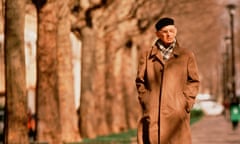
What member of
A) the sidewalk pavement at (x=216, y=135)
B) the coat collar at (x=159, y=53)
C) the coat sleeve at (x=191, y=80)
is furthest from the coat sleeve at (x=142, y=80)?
→ the sidewalk pavement at (x=216, y=135)

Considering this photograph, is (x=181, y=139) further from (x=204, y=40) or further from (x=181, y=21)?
(x=204, y=40)

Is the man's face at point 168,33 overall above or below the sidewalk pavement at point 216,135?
above

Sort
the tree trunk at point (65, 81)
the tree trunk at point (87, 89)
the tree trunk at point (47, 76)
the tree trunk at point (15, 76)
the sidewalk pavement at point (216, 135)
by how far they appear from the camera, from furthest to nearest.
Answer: the sidewalk pavement at point (216, 135) < the tree trunk at point (87, 89) < the tree trunk at point (65, 81) < the tree trunk at point (47, 76) < the tree trunk at point (15, 76)

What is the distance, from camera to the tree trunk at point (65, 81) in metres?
29.5

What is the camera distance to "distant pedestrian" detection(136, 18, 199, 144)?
11414mm

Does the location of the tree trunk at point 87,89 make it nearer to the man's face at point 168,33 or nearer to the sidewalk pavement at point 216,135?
the sidewalk pavement at point 216,135

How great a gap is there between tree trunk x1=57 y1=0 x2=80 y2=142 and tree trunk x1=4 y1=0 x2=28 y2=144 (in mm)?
7983

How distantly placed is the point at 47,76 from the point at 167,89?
1367 cm

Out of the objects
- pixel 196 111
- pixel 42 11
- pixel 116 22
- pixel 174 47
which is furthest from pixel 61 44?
pixel 196 111

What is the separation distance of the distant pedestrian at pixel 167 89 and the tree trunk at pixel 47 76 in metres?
13.0

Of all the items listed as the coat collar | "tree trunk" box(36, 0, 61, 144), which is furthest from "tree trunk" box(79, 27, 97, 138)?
the coat collar

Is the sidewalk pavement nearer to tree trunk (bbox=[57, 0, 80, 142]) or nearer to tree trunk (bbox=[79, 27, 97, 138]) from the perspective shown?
tree trunk (bbox=[79, 27, 97, 138])

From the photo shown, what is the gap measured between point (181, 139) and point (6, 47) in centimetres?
1022

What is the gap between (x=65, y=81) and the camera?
99.7 feet
